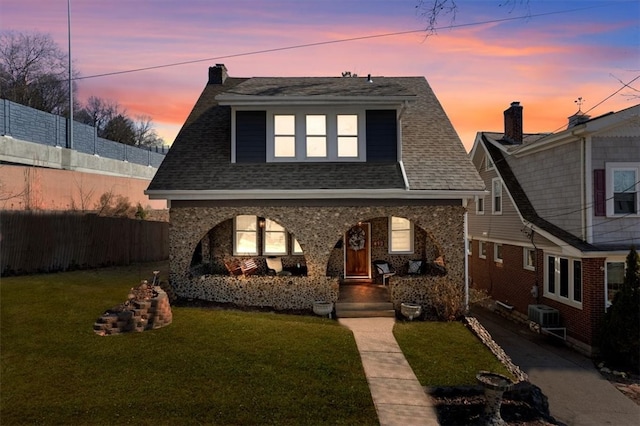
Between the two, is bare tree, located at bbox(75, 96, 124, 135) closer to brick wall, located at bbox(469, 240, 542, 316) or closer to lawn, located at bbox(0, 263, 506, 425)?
lawn, located at bbox(0, 263, 506, 425)

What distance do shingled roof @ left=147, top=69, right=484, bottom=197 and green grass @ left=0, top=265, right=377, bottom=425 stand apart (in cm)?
407

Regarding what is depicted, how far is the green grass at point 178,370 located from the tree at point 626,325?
770 cm

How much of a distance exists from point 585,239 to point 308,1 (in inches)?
430

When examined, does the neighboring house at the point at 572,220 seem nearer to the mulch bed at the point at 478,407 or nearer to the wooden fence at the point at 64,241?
the mulch bed at the point at 478,407

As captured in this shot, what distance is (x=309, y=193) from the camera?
39.2 ft

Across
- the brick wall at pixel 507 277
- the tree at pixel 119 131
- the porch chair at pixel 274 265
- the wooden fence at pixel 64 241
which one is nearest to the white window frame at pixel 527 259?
the brick wall at pixel 507 277

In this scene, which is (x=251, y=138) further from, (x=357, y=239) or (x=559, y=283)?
(x=559, y=283)

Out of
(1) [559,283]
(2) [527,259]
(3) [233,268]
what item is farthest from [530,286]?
(3) [233,268]

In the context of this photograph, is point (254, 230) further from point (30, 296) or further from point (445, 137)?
point (445, 137)

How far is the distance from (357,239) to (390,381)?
7.07 metres

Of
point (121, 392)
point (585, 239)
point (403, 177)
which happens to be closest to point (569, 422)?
point (585, 239)

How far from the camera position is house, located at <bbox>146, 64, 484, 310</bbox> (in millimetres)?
11945

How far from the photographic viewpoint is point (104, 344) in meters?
8.16

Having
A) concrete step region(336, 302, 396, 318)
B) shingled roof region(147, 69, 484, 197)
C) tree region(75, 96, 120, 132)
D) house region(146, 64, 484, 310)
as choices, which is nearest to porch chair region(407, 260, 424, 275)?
house region(146, 64, 484, 310)
